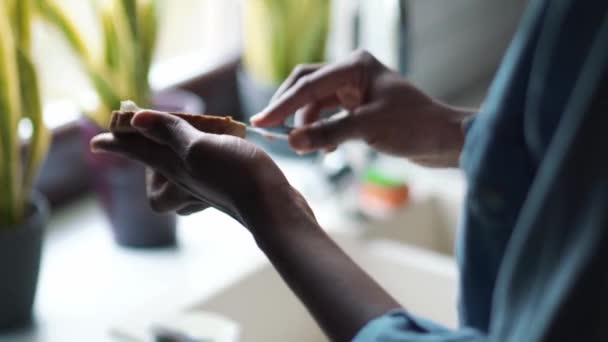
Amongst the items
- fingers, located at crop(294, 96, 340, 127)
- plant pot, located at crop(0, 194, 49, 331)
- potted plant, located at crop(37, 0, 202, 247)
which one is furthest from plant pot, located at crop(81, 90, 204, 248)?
fingers, located at crop(294, 96, 340, 127)

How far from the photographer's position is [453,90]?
1.53 metres

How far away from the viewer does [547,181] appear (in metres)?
0.47

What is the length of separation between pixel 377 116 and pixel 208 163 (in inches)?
10.3

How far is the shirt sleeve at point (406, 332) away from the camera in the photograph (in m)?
0.50

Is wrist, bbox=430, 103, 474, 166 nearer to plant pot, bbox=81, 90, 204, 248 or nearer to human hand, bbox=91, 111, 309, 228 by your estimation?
human hand, bbox=91, 111, 309, 228

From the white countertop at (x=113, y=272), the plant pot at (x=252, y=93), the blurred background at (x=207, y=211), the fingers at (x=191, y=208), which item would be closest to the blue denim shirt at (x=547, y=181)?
the fingers at (x=191, y=208)

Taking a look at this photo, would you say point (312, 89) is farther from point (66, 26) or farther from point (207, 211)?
point (66, 26)

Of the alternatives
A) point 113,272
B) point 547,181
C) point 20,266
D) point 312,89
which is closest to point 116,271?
point 113,272

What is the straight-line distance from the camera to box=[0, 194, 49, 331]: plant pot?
831mm

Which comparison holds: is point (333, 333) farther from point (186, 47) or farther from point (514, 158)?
point (186, 47)

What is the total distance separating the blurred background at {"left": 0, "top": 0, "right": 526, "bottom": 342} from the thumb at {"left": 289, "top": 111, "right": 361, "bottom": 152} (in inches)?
2.6

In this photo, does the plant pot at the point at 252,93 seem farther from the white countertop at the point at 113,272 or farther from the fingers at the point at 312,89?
the fingers at the point at 312,89

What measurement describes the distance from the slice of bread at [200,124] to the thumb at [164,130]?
1 centimetres

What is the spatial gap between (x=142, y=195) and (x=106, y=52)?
0.16 metres
